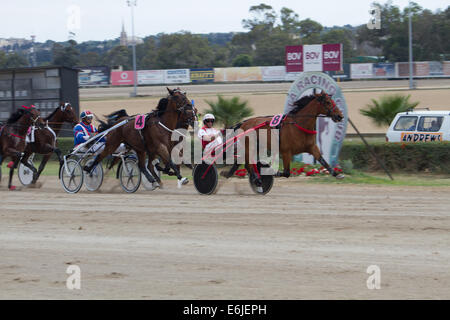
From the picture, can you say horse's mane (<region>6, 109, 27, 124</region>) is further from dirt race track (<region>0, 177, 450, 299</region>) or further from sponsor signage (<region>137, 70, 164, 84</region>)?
sponsor signage (<region>137, 70, 164, 84</region>)

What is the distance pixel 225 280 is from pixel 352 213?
3.30 m

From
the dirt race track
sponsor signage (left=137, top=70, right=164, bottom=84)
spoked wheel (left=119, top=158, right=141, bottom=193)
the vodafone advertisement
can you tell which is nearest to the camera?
the dirt race track

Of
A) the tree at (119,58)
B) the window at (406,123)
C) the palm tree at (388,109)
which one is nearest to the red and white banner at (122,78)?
the tree at (119,58)

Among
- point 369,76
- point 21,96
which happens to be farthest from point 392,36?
point 21,96

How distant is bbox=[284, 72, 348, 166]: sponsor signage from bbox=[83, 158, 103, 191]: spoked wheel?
4.05 metres

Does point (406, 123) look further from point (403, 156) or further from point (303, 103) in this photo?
point (303, 103)

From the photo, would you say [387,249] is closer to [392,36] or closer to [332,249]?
[332,249]

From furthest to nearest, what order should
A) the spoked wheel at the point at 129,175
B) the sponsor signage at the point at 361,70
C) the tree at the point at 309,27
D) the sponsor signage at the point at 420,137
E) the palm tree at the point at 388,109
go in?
1. the tree at the point at 309,27
2. the sponsor signage at the point at 361,70
3. the palm tree at the point at 388,109
4. the sponsor signage at the point at 420,137
5. the spoked wheel at the point at 129,175

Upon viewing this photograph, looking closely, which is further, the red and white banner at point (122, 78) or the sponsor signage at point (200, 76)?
the red and white banner at point (122, 78)

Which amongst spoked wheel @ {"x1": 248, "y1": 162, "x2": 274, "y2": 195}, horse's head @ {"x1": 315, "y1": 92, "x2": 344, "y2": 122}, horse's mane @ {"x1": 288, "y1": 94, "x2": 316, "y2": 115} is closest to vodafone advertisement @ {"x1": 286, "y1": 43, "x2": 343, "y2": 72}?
horse's mane @ {"x1": 288, "y1": 94, "x2": 316, "y2": 115}

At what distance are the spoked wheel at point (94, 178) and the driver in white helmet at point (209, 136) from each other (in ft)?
7.71

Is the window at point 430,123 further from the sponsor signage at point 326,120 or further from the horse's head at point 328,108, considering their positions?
the horse's head at point 328,108

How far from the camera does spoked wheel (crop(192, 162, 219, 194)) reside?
10.2m

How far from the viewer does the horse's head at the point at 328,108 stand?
33.5 feet
